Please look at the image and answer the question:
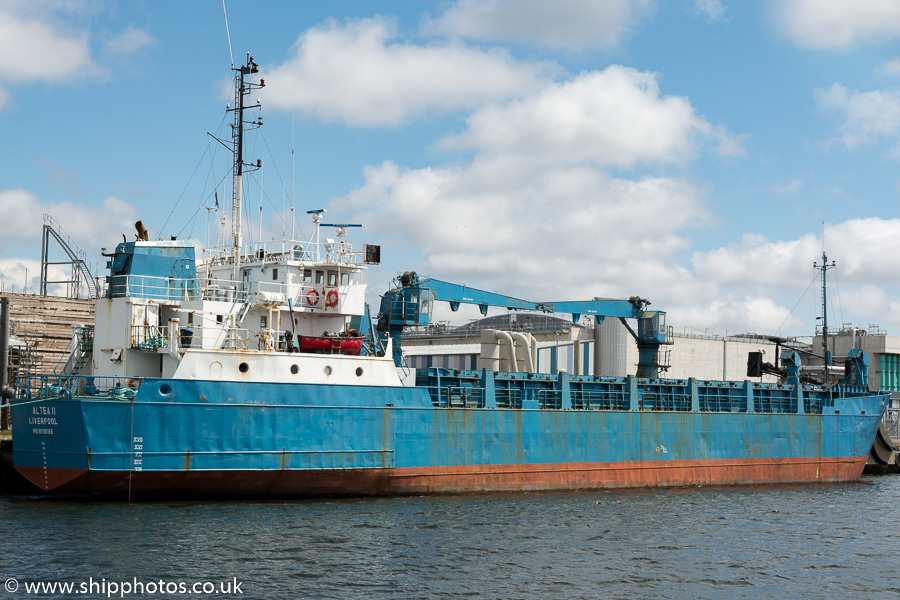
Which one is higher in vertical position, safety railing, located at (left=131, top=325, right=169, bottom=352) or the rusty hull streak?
safety railing, located at (left=131, top=325, right=169, bottom=352)

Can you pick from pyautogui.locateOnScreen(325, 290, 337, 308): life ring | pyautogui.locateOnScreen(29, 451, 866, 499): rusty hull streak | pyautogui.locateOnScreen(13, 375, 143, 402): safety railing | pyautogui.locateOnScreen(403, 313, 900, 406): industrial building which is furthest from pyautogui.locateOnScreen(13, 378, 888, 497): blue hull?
pyautogui.locateOnScreen(403, 313, 900, 406): industrial building

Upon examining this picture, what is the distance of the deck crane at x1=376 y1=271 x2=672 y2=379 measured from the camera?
95.6ft

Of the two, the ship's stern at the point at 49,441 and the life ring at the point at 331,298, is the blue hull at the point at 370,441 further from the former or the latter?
the life ring at the point at 331,298

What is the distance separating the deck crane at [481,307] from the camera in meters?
29.1

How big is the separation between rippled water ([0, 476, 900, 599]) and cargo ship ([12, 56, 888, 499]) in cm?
99

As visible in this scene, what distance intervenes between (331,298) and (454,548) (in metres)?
9.54

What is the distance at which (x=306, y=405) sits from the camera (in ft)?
75.8

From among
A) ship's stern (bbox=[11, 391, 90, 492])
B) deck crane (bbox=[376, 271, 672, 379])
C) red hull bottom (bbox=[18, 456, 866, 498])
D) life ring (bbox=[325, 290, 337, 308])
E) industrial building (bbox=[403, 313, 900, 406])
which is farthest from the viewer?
industrial building (bbox=[403, 313, 900, 406])

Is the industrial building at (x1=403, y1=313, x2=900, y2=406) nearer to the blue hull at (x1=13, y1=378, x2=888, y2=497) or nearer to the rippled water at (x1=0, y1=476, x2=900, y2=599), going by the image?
the blue hull at (x1=13, y1=378, x2=888, y2=497)

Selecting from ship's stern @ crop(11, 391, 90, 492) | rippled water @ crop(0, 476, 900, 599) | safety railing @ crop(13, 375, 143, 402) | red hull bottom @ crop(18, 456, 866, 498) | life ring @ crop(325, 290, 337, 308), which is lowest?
rippled water @ crop(0, 476, 900, 599)

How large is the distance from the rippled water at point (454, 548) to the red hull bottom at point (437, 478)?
0.49m

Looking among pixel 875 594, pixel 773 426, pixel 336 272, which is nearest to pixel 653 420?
pixel 773 426

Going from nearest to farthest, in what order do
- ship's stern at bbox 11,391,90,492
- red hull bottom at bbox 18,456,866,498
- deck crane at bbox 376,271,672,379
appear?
ship's stern at bbox 11,391,90,492
red hull bottom at bbox 18,456,866,498
deck crane at bbox 376,271,672,379

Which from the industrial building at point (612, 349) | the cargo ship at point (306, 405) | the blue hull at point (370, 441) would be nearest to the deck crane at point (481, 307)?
the cargo ship at point (306, 405)
